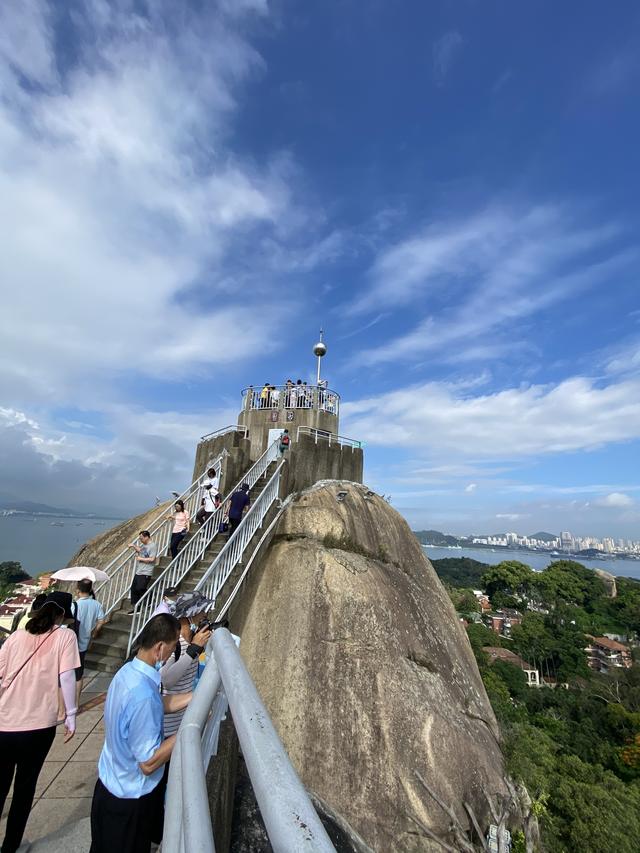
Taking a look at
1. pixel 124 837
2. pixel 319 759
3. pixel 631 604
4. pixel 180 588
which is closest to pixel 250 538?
pixel 180 588

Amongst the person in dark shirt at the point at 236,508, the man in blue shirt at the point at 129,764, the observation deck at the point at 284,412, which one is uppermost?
the observation deck at the point at 284,412

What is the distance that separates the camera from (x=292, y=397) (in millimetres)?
16750

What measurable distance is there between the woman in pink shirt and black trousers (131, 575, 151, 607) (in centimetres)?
600

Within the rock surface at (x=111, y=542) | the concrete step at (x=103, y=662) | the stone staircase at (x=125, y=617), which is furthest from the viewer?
the rock surface at (x=111, y=542)

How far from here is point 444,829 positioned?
9211 mm

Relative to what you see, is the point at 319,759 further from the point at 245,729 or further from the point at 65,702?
the point at 245,729

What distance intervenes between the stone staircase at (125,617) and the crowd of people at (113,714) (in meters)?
4.64

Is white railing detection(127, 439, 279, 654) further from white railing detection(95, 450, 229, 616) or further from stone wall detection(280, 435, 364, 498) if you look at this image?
stone wall detection(280, 435, 364, 498)

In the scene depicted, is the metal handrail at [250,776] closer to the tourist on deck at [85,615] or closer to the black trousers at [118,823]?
the black trousers at [118,823]

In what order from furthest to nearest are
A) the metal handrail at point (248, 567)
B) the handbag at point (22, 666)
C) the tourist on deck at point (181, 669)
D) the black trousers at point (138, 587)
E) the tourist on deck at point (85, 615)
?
the metal handrail at point (248, 567), the black trousers at point (138, 587), the tourist on deck at point (85, 615), the tourist on deck at point (181, 669), the handbag at point (22, 666)

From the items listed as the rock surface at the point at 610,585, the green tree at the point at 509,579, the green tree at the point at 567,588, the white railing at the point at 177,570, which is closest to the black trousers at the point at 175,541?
the white railing at the point at 177,570

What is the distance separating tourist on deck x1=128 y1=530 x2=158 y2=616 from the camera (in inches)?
379

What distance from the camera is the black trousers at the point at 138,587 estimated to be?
9609 millimetres

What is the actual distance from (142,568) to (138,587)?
1.44 ft
